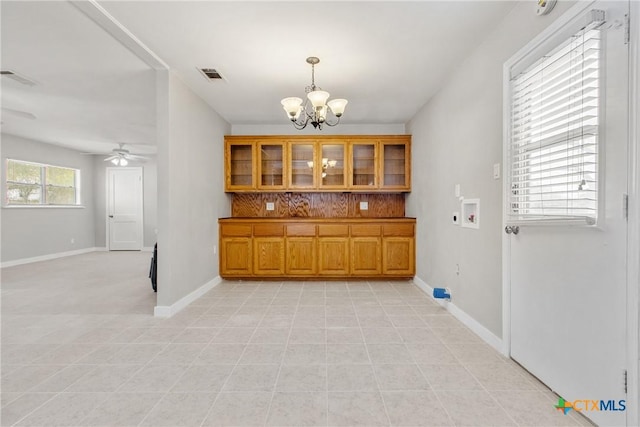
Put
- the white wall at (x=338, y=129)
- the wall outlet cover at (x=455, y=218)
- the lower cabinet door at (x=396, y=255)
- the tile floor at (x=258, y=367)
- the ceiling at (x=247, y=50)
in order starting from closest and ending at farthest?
the tile floor at (x=258, y=367) → the ceiling at (x=247, y=50) → the wall outlet cover at (x=455, y=218) → the lower cabinet door at (x=396, y=255) → the white wall at (x=338, y=129)

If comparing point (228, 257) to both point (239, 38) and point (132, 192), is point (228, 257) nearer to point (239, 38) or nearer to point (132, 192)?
point (239, 38)

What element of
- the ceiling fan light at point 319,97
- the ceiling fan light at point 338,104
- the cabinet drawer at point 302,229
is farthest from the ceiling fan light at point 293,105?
the cabinet drawer at point 302,229

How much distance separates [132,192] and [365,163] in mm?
6336

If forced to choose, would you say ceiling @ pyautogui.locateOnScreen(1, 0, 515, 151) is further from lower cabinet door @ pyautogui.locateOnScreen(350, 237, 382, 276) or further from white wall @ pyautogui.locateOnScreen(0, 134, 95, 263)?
white wall @ pyautogui.locateOnScreen(0, 134, 95, 263)

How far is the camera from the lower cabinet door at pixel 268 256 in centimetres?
448

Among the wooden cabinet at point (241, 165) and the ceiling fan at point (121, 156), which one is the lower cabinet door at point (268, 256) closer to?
the wooden cabinet at point (241, 165)

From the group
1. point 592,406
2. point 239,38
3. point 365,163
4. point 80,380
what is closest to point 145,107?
point 239,38

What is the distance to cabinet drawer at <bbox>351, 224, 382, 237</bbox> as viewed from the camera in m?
4.44

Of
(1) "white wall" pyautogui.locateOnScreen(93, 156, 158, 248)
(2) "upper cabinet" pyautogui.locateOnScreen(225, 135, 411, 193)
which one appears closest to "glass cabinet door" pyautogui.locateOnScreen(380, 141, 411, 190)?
(2) "upper cabinet" pyautogui.locateOnScreen(225, 135, 411, 193)

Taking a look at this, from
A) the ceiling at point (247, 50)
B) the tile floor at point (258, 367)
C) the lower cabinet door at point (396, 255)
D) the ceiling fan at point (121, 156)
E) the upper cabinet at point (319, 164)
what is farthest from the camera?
the ceiling fan at point (121, 156)

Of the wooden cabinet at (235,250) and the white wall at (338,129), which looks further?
the white wall at (338,129)

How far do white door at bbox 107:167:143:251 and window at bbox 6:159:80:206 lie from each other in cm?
72

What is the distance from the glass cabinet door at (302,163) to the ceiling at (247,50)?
2.27ft

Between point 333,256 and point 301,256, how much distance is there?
18.8 inches
